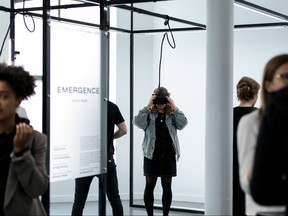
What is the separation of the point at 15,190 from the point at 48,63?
1.68m

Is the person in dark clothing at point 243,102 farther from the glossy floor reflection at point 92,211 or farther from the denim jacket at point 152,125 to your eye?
the glossy floor reflection at point 92,211

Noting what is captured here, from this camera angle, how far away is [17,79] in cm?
296

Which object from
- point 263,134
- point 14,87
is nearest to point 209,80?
point 14,87

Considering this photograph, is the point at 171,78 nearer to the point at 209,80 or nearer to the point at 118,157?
the point at 118,157

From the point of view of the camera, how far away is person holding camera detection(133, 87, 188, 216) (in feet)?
21.8

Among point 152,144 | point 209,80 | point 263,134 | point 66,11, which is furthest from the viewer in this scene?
point 66,11

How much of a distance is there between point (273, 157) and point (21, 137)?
4.09 feet

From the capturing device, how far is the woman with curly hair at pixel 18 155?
2713 mm

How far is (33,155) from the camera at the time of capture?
2.86m

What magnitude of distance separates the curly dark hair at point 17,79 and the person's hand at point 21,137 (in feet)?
1.02

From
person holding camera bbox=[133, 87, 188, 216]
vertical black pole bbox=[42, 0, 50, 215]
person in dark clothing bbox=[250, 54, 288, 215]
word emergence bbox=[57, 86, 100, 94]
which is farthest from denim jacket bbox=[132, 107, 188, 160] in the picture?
person in dark clothing bbox=[250, 54, 288, 215]

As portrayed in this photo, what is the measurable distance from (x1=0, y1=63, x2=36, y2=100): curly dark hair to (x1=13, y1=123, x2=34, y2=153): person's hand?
1.02ft

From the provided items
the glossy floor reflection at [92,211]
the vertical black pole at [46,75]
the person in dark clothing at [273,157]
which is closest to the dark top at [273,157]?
the person in dark clothing at [273,157]

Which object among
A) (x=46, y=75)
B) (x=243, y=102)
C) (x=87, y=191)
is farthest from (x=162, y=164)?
(x=46, y=75)
